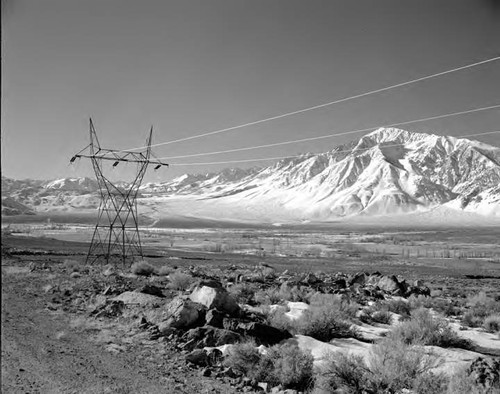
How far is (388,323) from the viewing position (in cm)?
1459

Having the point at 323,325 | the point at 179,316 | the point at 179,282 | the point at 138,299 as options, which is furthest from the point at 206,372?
the point at 179,282

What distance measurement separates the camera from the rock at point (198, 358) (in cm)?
959

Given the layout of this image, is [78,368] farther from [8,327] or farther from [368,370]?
[368,370]

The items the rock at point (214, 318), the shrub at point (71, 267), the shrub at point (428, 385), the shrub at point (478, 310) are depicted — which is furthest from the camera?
the shrub at point (71, 267)

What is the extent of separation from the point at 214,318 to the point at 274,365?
3166mm

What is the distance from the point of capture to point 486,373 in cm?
795

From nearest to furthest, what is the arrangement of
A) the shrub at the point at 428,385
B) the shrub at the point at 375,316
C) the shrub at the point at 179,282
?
the shrub at the point at 428,385
the shrub at the point at 375,316
the shrub at the point at 179,282

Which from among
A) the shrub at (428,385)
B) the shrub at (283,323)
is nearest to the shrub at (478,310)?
the shrub at (283,323)

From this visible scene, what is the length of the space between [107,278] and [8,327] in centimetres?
950

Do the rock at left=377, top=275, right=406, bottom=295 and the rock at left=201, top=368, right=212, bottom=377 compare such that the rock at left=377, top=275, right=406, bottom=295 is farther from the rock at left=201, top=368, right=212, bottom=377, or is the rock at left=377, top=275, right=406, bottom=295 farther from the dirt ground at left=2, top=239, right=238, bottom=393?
the rock at left=201, top=368, right=212, bottom=377

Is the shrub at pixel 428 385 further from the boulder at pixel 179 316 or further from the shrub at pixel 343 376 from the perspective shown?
the boulder at pixel 179 316

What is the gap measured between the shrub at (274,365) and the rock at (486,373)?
297cm

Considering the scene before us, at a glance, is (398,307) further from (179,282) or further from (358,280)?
(179,282)

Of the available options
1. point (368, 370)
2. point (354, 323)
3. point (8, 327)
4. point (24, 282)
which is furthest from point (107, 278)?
point (368, 370)
